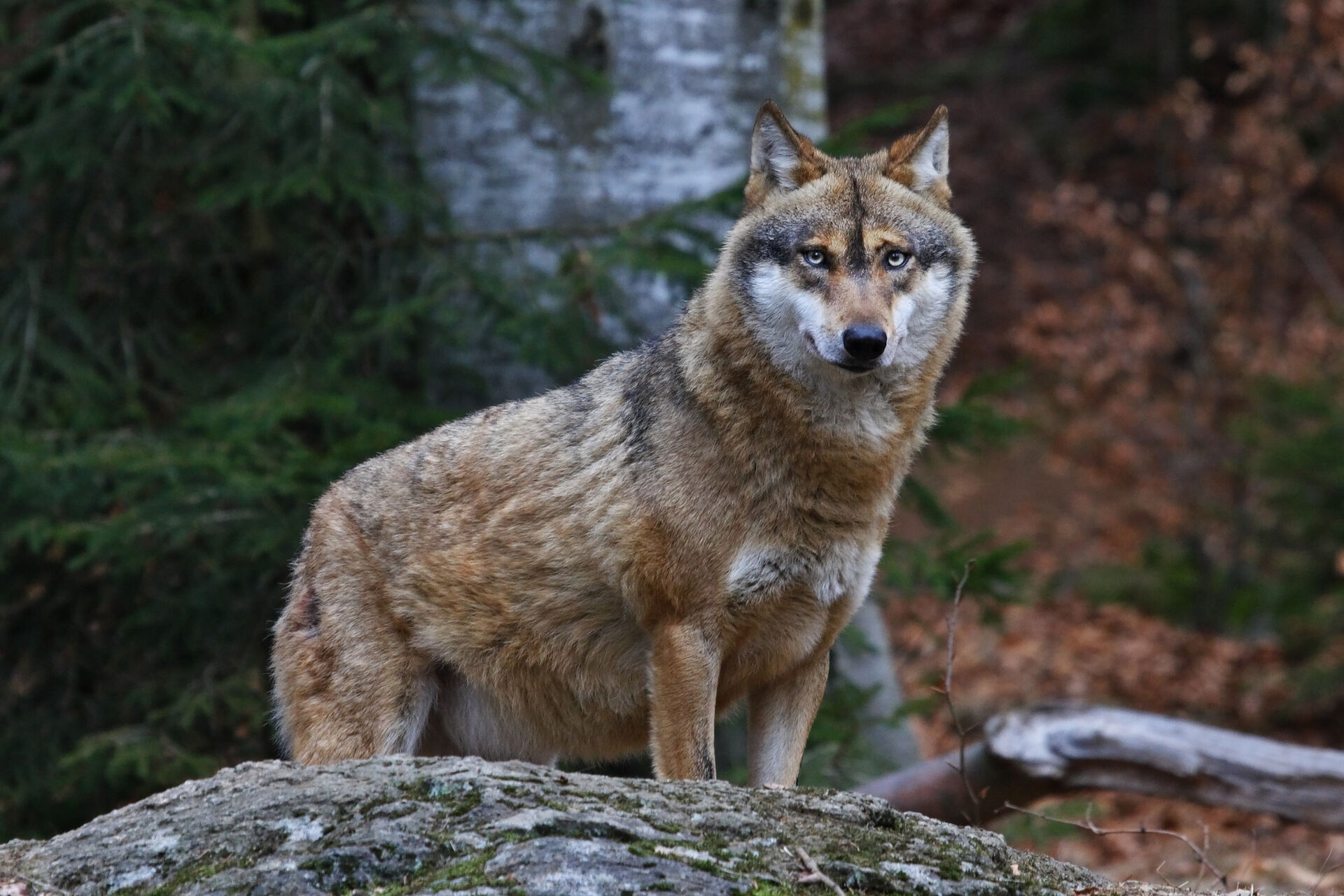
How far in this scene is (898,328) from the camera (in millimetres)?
5133

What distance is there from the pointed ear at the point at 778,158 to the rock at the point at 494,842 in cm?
267

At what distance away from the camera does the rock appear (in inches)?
135

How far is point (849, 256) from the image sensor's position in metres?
5.21

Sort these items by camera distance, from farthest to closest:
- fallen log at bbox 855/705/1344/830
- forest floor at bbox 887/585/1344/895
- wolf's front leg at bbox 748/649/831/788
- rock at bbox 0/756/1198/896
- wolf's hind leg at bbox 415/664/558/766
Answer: forest floor at bbox 887/585/1344/895, fallen log at bbox 855/705/1344/830, wolf's hind leg at bbox 415/664/558/766, wolf's front leg at bbox 748/649/831/788, rock at bbox 0/756/1198/896

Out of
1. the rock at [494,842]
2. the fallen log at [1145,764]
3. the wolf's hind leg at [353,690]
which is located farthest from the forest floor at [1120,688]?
the rock at [494,842]

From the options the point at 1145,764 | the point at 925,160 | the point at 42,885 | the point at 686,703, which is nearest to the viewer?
the point at 42,885

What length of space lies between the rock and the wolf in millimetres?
1196

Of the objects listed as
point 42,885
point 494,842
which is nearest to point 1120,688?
point 494,842

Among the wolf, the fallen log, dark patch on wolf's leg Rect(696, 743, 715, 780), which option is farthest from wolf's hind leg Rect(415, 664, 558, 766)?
the fallen log

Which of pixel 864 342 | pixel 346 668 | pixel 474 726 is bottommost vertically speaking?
pixel 474 726

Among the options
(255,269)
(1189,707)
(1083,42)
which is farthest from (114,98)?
(1083,42)

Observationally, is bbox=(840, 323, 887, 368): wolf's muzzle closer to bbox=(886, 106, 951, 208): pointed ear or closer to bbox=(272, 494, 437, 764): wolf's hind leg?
bbox=(886, 106, 951, 208): pointed ear

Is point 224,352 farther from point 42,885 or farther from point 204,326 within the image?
point 42,885

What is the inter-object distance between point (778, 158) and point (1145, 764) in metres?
3.95
